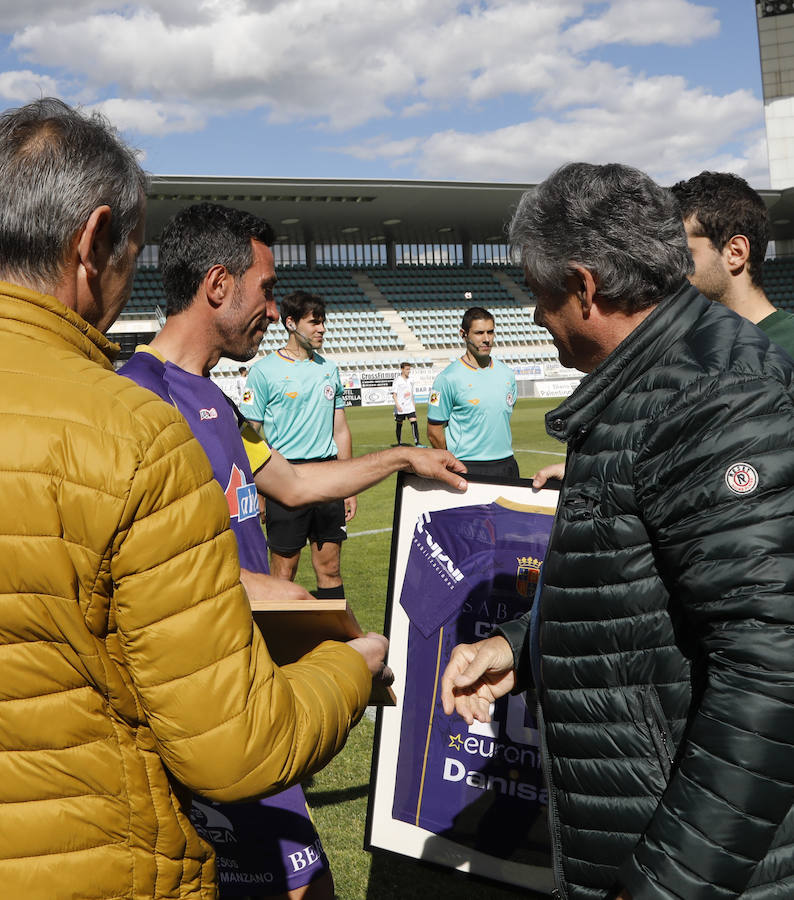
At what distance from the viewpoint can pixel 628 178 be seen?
1562mm

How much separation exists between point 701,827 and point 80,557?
100cm

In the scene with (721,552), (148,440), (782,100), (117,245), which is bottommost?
(721,552)

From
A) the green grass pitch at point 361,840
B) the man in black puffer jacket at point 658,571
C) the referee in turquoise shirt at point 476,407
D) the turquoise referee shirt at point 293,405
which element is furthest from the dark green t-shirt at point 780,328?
the turquoise referee shirt at point 293,405

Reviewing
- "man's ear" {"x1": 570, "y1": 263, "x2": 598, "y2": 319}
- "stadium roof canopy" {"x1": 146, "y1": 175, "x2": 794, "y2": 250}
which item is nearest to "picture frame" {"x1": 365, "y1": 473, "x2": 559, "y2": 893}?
"man's ear" {"x1": 570, "y1": 263, "x2": 598, "y2": 319}

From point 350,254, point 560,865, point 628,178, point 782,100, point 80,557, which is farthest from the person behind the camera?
point 350,254

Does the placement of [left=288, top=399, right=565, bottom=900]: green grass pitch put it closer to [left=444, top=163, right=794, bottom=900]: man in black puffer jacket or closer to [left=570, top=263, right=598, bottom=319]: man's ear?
[left=444, top=163, right=794, bottom=900]: man in black puffer jacket

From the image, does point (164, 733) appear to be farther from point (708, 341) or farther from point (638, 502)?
point (708, 341)

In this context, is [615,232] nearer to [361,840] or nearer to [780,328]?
[780,328]

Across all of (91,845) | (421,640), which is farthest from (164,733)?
(421,640)

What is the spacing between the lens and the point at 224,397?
9.55ft

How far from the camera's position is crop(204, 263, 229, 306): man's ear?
9.27ft

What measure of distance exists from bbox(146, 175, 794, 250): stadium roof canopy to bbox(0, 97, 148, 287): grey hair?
98.8 ft

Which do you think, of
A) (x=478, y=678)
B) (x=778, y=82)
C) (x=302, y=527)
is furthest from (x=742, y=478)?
(x=778, y=82)

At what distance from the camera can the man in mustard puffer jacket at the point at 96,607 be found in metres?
1.17
